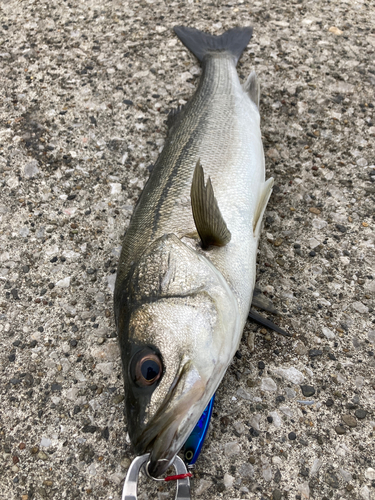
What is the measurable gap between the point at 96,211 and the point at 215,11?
293 cm

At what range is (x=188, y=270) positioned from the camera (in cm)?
207

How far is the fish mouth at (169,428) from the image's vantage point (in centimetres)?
159

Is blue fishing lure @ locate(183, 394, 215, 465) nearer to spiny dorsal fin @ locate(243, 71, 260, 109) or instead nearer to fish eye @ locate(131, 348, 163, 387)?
fish eye @ locate(131, 348, 163, 387)

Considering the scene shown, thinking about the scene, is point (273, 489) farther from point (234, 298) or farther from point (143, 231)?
point (143, 231)

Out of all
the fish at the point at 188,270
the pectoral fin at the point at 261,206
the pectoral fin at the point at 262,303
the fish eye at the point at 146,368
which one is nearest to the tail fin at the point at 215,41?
the fish at the point at 188,270

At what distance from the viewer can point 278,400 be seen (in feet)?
7.41

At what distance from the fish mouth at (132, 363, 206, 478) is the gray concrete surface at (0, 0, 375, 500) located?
57 cm

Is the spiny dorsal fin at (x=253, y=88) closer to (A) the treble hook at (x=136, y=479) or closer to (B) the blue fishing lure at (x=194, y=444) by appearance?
(B) the blue fishing lure at (x=194, y=444)

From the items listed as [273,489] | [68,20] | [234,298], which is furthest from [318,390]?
[68,20]

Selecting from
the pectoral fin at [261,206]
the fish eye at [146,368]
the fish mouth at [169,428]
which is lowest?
the fish mouth at [169,428]

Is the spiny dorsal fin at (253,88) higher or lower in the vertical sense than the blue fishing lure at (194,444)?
higher

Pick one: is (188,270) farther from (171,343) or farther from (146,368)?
(146,368)

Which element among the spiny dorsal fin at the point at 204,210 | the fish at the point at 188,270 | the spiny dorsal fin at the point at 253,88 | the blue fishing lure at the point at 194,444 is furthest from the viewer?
the spiny dorsal fin at the point at 253,88

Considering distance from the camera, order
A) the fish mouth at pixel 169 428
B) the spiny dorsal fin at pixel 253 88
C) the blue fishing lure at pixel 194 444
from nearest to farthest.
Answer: the fish mouth at pixel 169 428 < the blue fishing lure at pixel 194 444 < the spiny dorsal fin at pixel 253 88
